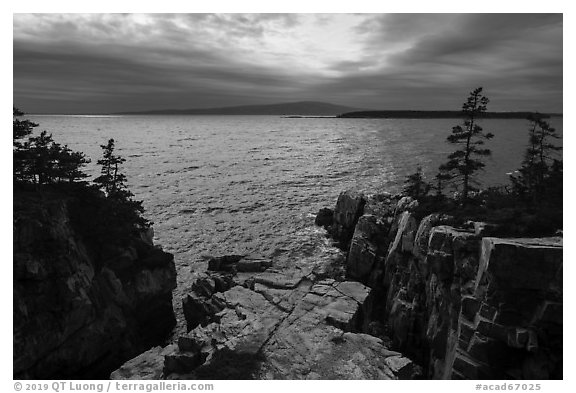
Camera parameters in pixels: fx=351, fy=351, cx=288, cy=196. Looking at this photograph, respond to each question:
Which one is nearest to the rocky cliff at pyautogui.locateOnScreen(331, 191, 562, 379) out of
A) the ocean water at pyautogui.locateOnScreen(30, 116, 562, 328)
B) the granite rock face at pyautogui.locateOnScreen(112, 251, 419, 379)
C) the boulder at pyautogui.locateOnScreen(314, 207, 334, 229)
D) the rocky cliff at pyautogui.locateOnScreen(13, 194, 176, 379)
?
the granite rock face at pyautogui.locateOnScreen(112, 251, 419, 379)

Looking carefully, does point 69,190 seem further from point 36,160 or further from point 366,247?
point 366,247

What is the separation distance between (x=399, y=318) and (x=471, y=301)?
1066cm

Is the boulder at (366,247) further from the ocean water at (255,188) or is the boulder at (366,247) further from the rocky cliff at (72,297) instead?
the rocky cliff at (72,297)

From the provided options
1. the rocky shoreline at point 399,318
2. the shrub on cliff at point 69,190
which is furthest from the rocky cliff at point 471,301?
the shrub on cliff at point 69,190

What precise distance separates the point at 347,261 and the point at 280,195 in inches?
1303

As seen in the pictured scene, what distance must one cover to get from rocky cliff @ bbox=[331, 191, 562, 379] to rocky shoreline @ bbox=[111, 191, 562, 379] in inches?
2.4

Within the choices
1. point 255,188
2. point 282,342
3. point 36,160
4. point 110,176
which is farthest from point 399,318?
point 255,188

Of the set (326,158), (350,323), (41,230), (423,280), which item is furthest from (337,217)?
(326,158)

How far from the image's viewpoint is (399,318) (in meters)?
32.5

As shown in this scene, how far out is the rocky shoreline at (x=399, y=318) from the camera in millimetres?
20547

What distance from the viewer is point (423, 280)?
31.5 meters

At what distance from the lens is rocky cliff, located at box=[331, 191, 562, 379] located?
65.8ft

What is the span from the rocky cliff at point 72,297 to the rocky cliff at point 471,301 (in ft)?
79.5
